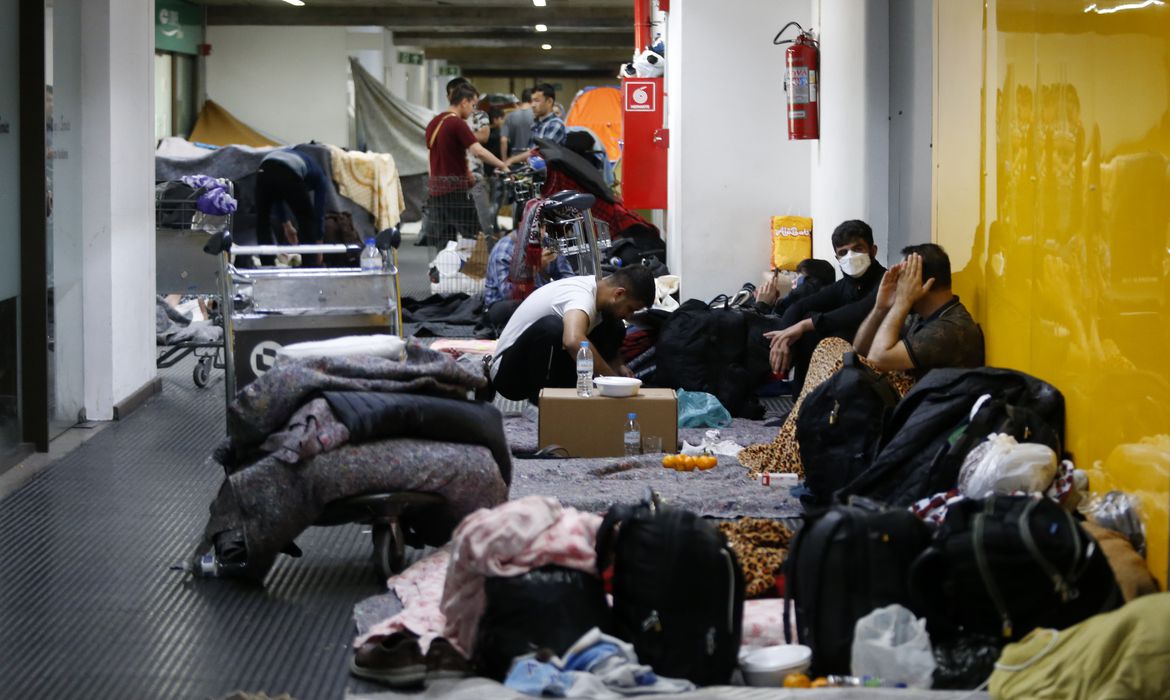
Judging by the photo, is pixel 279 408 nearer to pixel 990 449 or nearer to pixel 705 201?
pixel 990 449

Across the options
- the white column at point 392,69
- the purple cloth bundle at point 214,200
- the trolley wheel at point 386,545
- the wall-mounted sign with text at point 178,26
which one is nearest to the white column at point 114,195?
the purple cloth bundle at point 214,200

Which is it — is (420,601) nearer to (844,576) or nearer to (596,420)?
(844,576)

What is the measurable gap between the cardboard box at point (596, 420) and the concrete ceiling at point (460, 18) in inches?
657

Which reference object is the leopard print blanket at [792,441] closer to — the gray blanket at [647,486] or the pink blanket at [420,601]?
the gray blanket at [647,486]

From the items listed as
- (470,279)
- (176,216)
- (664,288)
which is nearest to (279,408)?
(176,216)

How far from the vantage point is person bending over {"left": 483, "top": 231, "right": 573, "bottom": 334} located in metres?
10.7

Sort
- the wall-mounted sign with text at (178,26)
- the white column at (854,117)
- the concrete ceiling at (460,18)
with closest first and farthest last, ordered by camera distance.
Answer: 1. the white column at (854,117)
2. the wall-mounted sign with text at (178,26)
3. the concrete ceiling at (460,18)

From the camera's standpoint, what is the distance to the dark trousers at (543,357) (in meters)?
7.61

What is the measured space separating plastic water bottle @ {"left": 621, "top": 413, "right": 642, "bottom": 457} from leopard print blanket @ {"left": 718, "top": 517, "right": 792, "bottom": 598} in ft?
4.95

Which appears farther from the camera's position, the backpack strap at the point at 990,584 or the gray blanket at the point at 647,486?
the gray blanket at the point at 647,486

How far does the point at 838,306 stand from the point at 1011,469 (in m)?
3.16

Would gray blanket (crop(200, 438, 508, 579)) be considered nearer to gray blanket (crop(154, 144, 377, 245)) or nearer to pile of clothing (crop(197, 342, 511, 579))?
pile of clothing (crop(197, 342, 511, 579))

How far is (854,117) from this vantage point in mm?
8750

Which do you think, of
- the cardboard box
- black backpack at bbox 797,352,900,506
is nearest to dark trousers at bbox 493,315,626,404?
the cardboard box
